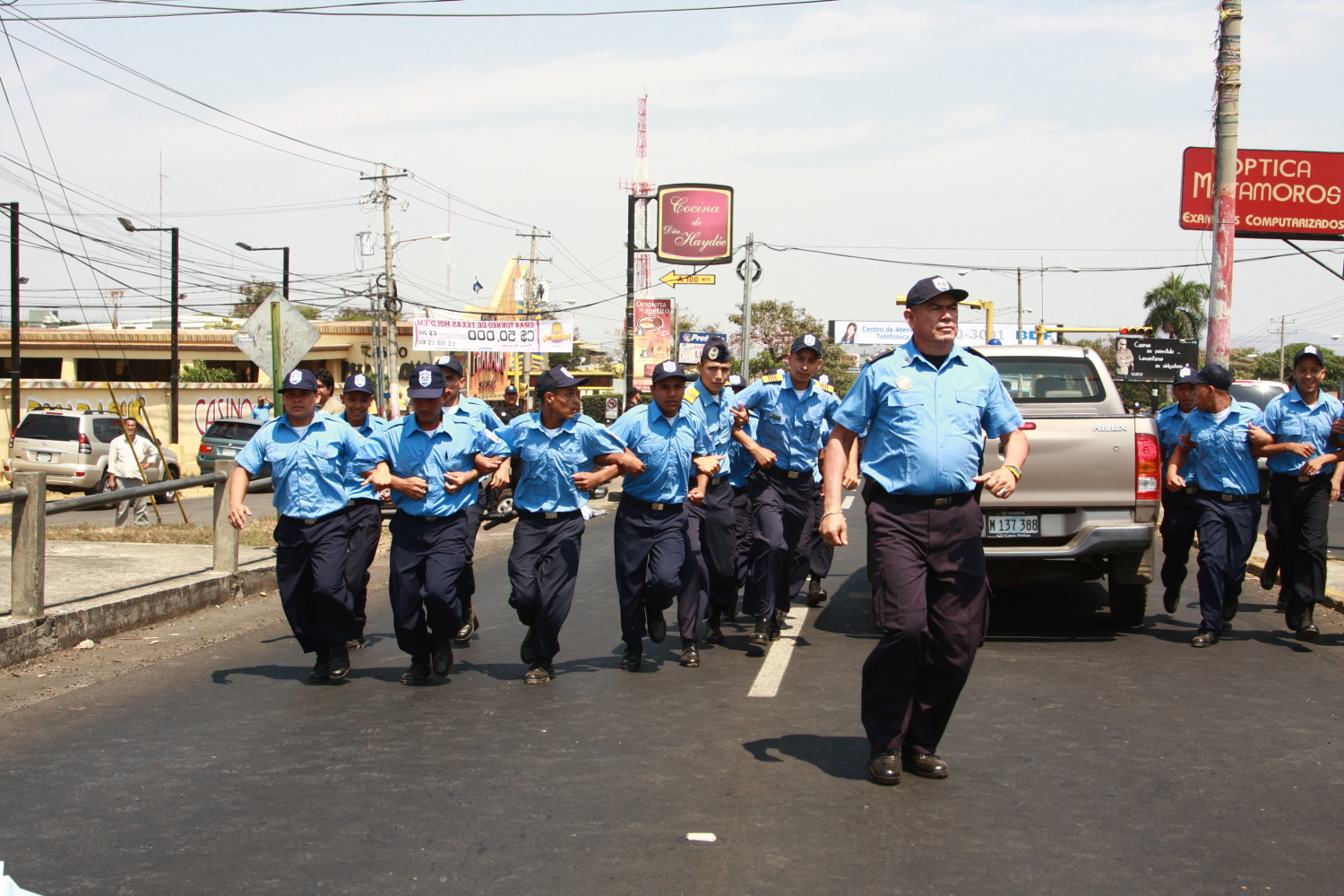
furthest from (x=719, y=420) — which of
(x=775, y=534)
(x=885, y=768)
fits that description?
(x=885, y=768)

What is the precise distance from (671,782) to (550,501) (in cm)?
238

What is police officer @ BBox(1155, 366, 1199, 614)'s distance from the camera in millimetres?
8359

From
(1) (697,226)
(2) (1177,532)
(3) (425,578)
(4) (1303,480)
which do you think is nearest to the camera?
(3) (425,578)

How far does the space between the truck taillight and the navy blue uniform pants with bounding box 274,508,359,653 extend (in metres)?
4.91

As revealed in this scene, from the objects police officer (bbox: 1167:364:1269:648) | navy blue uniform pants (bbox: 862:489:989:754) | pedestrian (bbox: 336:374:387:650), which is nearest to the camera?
navy blue uniform pants (bbox: 862:489:989:754)

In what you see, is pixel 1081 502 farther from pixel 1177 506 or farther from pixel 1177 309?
pixel 1177 309

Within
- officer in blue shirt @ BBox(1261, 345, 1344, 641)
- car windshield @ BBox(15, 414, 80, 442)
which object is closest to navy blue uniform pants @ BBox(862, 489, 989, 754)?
officer in blue shirt @ BBox(1261, 345, 1344, 641)

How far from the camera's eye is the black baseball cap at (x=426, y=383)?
6.89m

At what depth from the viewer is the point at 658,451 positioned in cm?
724

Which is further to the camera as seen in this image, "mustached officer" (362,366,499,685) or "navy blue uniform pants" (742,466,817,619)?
"navy blue uniform pants" (742,466,817,619)

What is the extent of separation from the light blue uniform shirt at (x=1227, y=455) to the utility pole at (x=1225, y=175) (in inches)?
182

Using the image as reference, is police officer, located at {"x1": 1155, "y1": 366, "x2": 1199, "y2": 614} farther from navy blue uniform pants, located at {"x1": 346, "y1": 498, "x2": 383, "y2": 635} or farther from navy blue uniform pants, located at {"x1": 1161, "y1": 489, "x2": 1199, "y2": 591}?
navy blue uniform pants, located at {"x1": 346, "y1": 498, "x2": 383, "y2": 635}

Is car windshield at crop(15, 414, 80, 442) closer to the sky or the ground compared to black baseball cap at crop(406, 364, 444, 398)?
closer to the ground

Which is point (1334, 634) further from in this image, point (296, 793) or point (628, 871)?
point (296, 793)
